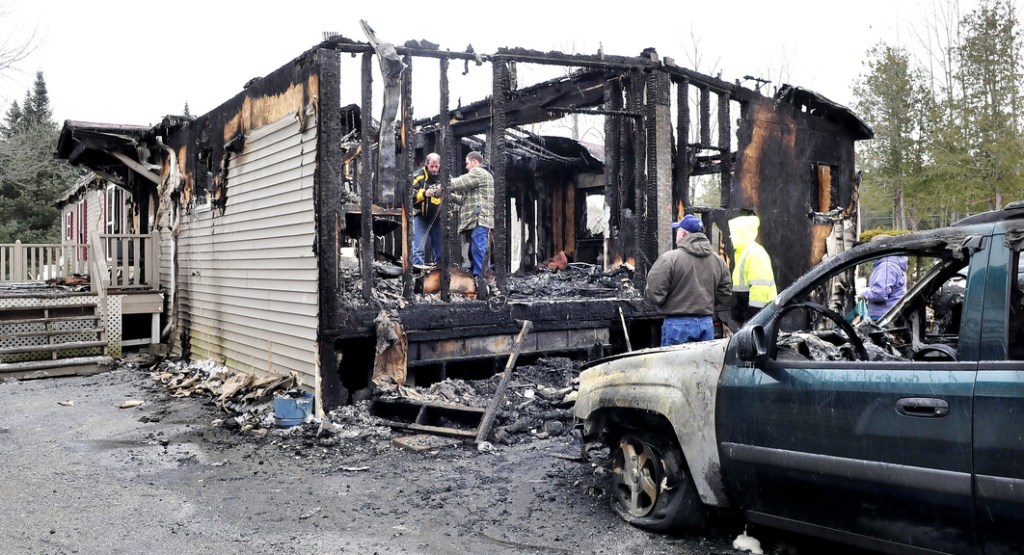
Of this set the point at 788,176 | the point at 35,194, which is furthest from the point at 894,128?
the point at 35,194

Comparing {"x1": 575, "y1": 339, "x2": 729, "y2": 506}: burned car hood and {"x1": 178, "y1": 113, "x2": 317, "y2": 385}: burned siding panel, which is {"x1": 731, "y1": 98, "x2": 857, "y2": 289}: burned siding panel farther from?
{"x1": 575, "y1": 339, "x2": 729, "y2": 506}: burned car hood

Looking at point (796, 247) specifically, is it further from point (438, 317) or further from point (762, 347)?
point (762, 347)

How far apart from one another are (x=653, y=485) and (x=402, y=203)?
589cm

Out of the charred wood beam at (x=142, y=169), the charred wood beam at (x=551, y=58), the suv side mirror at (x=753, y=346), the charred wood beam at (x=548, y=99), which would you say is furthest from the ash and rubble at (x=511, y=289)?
the charred wood beam at (x=142, y=169)

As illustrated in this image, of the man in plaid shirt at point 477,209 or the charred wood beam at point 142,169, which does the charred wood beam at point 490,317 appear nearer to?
the man in plaid shirt at point 477,209

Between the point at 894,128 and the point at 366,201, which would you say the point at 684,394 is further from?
the point at 894,128

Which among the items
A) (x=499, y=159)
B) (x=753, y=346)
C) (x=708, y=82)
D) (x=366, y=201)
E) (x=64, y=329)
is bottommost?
(x=64, y=329)

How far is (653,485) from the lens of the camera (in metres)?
4.61

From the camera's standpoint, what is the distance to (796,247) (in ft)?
39.0

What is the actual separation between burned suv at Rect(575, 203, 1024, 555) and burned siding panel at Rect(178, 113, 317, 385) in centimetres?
445

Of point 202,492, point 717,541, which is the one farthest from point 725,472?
point 202,492

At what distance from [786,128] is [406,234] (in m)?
6.59

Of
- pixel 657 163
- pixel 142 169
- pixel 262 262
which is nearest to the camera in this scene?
pixel 262 262

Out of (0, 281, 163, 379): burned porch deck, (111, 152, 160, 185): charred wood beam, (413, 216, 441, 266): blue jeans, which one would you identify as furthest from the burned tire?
(111, 152, 160, 185): charred wood beam
